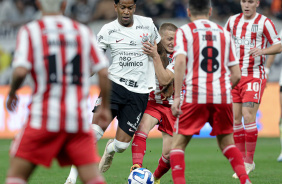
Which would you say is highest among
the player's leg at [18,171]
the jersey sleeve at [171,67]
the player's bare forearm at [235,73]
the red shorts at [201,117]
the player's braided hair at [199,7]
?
the player's braided hair at [199,7]

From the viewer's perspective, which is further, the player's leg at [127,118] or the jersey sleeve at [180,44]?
the player's leg at [127,118]

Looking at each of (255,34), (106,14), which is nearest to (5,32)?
(106,14)

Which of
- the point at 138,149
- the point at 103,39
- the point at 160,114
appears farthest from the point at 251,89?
the point at 103,39

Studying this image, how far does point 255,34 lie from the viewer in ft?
26.5

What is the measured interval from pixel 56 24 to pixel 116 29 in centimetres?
293

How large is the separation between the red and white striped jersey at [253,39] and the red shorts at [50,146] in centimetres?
454

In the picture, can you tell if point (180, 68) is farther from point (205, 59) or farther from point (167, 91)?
point (167, 91)

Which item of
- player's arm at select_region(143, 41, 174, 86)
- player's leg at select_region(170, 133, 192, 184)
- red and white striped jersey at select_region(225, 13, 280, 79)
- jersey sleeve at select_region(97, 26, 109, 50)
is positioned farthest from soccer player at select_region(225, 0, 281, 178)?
player's leg at select_region(170, 133, 192, 184)

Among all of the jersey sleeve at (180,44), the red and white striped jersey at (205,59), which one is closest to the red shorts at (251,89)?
the red and white striped jersey at (205,59)

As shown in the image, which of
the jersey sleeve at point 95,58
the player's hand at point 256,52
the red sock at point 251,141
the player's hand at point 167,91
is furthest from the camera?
the red sock at point 251,141

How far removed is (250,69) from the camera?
26.7 ft

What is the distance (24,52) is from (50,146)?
681mm

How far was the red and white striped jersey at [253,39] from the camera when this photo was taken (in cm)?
806

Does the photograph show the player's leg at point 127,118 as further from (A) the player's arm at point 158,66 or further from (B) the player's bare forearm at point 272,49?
(B) the player's bare forearm at point 272,49
